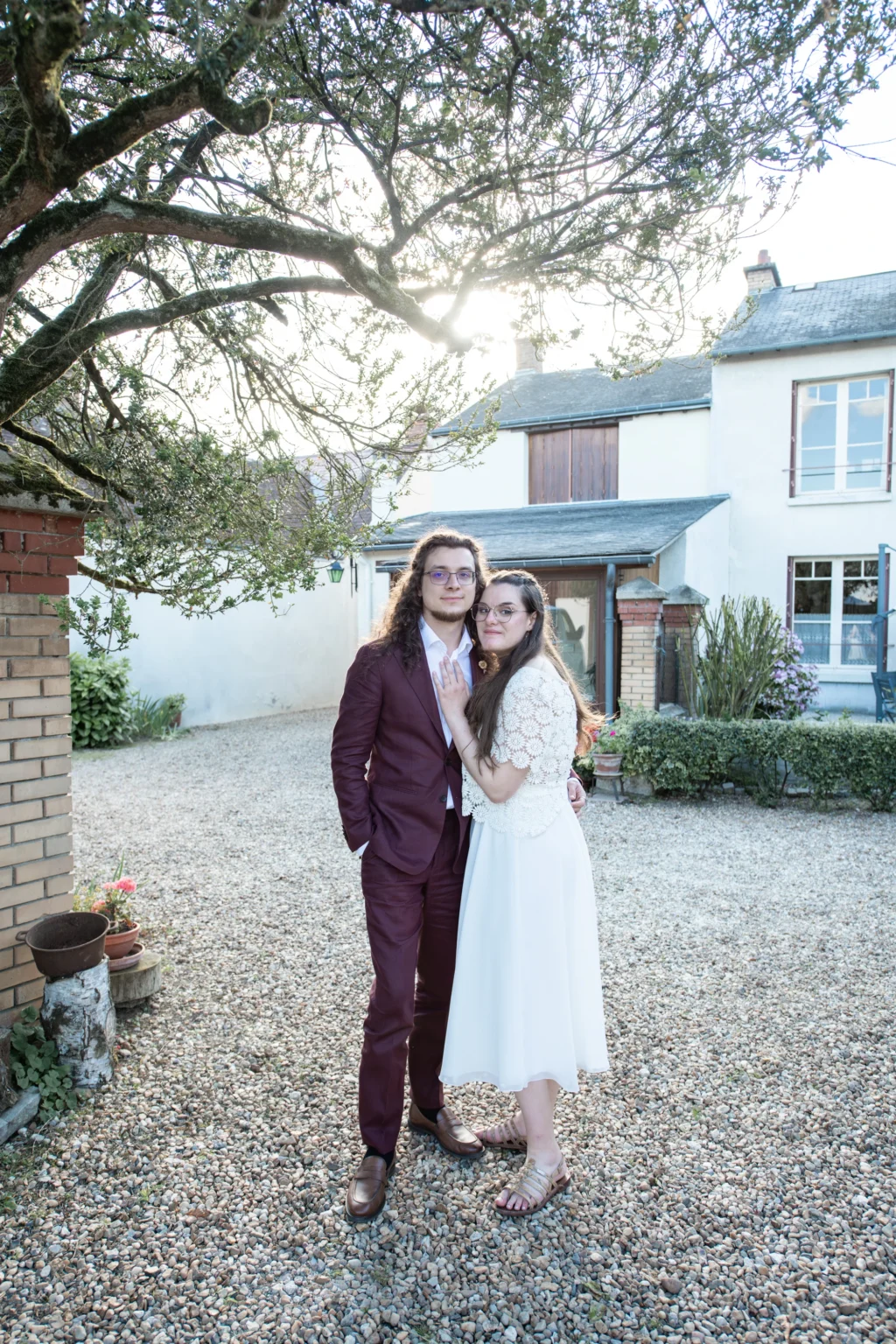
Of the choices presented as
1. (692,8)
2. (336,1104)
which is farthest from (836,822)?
(692,8)

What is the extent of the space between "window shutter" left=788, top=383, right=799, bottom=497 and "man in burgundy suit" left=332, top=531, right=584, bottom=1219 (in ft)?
45.3

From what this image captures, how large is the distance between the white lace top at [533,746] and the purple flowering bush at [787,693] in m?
7.83

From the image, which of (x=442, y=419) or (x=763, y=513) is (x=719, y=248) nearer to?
(x=442, y=419)

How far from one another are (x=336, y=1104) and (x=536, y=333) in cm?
371

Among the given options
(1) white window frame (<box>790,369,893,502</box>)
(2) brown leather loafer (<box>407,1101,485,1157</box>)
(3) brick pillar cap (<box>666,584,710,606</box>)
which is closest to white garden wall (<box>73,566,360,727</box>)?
(3) brick pillar cap (<box>666,584,710,606</box>)

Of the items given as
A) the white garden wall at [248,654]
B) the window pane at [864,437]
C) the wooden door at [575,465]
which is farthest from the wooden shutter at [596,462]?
the white garden wall at [248,654]

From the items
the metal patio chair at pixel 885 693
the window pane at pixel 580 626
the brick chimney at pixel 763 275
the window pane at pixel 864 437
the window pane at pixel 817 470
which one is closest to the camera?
the metal patio chair at pixel 885 693

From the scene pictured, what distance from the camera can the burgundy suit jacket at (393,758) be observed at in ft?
8.59

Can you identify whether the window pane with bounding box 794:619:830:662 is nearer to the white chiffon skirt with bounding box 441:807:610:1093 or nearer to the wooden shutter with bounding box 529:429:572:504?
the wooden shutter with bounding box 529:429:572:504

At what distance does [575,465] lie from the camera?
16281 mm

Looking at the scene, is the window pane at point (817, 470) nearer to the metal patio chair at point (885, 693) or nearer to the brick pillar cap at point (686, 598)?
the metal patio chair at point (885, 693)

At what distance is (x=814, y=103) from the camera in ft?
10.2

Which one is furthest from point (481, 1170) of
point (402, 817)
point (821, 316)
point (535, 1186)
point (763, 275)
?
point (763, 275)

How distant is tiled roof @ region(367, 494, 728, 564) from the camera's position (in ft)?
39.0
